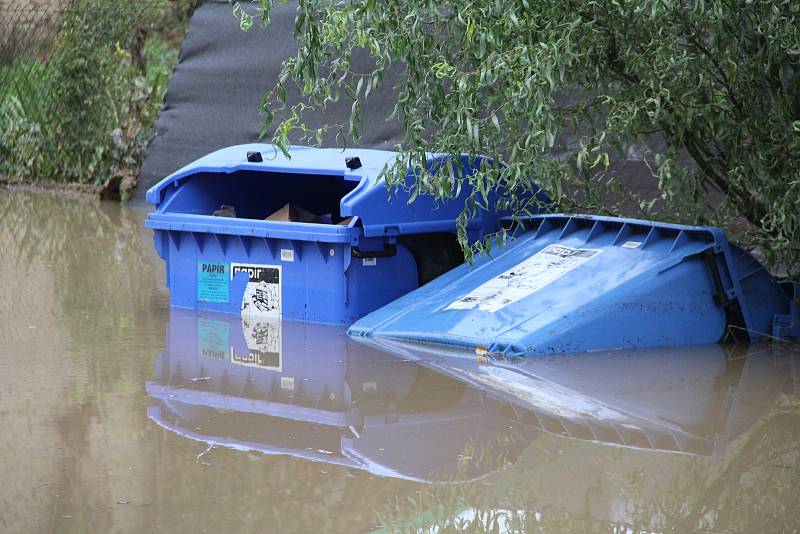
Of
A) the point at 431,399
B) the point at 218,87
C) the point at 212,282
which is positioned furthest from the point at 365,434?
the point at 218,87

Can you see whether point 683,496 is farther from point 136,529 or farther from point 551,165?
point 551,165

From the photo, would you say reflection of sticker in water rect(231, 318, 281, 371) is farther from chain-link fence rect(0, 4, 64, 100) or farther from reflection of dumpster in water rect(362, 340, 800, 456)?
chain-link fence rect(0, 4, 64, 100)

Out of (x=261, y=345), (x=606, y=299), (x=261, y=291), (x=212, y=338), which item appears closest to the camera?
(x=606, y=299)

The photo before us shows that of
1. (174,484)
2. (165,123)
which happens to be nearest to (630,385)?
(174,484)

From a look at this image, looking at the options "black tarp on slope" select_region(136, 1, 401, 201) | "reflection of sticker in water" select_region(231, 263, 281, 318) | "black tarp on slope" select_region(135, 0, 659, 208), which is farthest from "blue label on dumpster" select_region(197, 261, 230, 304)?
"black tarp on slope" select_region(136, 1, 401, 201)

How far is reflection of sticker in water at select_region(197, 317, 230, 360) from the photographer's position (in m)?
6.24

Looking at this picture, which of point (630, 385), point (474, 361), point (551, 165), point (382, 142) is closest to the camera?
point (630, 385)

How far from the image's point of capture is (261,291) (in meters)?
7.14

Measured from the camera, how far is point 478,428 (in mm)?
4891

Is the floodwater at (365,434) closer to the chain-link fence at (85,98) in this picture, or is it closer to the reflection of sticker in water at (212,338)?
the reflection of sticker in water at (212,338)

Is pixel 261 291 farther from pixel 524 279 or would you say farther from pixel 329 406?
pixel 329 406

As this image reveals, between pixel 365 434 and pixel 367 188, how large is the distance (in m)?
2.14

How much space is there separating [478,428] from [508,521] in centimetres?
101

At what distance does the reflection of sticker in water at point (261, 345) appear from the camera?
238 inches
